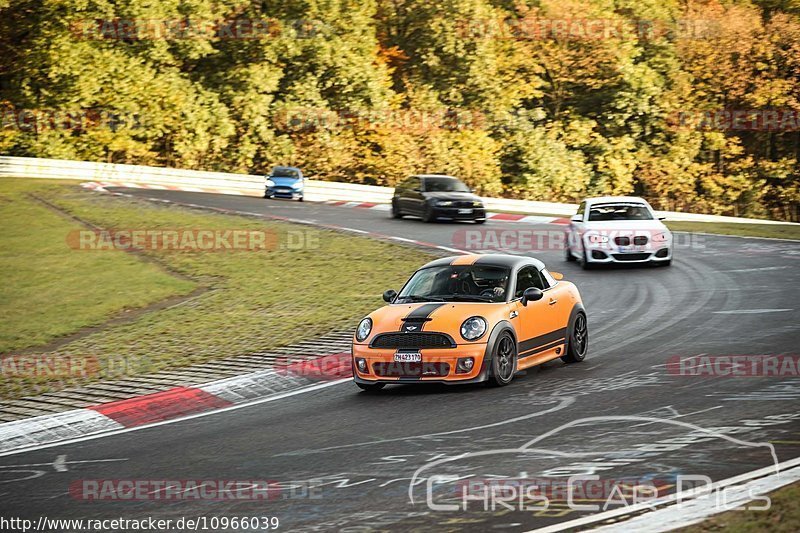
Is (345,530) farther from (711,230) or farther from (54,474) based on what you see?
(711,230)

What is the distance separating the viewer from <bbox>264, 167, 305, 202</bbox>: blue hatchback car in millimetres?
40594

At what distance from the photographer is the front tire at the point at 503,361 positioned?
36.0 ft

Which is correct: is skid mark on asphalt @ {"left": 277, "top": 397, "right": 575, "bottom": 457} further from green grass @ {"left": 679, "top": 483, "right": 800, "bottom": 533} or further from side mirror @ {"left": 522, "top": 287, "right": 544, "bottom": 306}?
green grass @ {"left": 679, "top": 483, "right": 800, "bottom": 533}

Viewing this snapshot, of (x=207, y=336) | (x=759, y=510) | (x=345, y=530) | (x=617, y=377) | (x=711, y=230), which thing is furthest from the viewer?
(x=711, y=230)

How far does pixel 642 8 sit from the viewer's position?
61719 millimetres

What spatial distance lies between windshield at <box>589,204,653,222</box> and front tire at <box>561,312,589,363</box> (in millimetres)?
9849

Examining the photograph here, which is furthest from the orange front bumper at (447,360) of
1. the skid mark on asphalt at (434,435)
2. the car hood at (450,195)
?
the car hood at (450,195)

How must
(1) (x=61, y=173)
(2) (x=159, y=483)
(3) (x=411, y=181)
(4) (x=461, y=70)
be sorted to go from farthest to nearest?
(4) (x=461, y=70) → (1) (x=61, y=173) → (3) (x=411, y=181) → (2) (x=159, y=483)

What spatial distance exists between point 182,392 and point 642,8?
55146mm

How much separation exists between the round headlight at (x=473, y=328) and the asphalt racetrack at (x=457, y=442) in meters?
0.57

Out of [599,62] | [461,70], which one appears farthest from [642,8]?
[461,70]

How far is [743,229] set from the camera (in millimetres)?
31328

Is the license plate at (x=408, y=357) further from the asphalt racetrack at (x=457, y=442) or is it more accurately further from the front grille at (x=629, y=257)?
the front grille at (x=629, y=257)

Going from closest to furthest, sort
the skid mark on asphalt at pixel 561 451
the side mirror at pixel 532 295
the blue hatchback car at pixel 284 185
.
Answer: the skid mark on asphalt at pixel 561 451
the side mirror at pixel 532 295
the blue hatchback car at pixel 284 185
